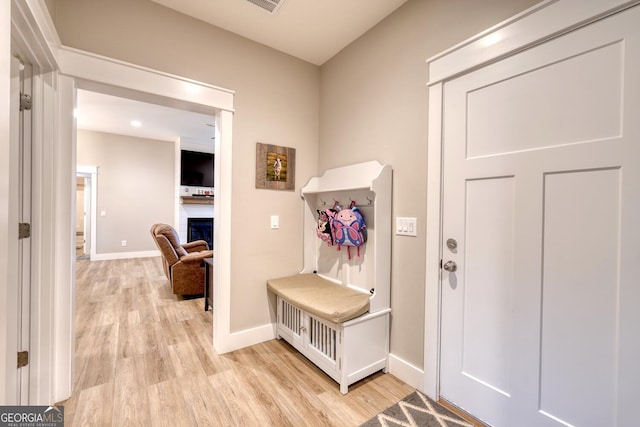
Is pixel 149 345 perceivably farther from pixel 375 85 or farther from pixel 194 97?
pixel 375 85

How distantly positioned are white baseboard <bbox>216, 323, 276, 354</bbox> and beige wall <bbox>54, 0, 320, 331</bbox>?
2.1 inches

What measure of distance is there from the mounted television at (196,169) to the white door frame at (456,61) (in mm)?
5758

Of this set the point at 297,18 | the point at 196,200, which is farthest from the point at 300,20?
the point at 196,200

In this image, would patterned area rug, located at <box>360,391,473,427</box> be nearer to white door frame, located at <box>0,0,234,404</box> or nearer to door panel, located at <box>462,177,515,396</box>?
door panel, located at <box>462,177,515,396</box>

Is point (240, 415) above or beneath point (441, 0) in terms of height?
beneath

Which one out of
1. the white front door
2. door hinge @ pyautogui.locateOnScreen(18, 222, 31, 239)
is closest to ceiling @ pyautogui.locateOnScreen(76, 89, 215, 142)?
door hinge @ pyautogui.locateOnScreen(18, 222, 31, 239)

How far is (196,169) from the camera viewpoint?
621 cm

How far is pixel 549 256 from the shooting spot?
1.24m

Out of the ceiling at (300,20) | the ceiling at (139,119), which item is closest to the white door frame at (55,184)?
the ceiling at (300,20)

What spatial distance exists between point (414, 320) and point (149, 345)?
218 centimetres

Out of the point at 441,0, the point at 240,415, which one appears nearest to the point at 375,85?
the point at 441,0

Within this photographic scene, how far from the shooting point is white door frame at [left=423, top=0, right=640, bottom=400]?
116 centimetres

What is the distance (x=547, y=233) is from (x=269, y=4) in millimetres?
2188

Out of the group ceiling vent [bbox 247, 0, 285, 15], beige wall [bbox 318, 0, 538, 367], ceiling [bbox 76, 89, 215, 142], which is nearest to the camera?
beige wall [bbox 318, 0, 538, 367]
